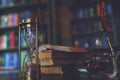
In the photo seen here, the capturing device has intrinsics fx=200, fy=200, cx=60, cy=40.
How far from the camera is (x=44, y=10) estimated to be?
2.73 meters

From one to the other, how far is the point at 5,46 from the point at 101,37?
7.14 feet

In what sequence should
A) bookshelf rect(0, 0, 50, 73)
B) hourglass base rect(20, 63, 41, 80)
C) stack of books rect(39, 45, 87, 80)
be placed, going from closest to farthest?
hourglass base rect(20, 63, 41, 80) < stack of books rect(39, 45, 87, 80) < bookshelf rect(0, 0, 50, 73)

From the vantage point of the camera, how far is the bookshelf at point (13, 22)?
8.82ft

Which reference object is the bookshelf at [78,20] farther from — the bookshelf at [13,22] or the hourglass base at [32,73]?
the hourglass base at [32,73]

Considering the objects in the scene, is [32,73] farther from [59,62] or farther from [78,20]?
[78,20]

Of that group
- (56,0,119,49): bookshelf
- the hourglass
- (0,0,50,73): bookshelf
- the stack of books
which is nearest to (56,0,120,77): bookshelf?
(56,0,119,49): bookshelf

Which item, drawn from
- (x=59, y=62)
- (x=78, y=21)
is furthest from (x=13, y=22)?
(x=59, y=62)

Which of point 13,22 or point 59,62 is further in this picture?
point 13,22

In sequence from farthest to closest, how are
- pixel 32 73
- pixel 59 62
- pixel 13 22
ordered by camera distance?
pixel 13 22, pixel 59 62, pixel 32 73

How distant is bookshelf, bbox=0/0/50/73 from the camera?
8.82ft

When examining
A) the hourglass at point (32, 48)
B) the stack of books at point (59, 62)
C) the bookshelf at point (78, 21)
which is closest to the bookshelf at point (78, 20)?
the bookshelf at point (78, 21)

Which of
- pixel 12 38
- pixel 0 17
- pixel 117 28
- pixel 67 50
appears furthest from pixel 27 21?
pixel 0 17

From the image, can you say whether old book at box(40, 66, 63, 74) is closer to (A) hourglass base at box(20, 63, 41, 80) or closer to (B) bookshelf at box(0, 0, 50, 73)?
(A) hourglass base at box(20, 63, 41, 80)

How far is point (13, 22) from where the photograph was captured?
2.81 metres
